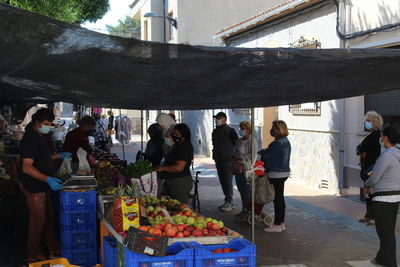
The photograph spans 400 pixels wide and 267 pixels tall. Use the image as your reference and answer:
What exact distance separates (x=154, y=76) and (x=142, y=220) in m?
1.48

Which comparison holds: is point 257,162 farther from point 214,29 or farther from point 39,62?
point 214,29

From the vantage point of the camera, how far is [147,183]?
6.98 meters

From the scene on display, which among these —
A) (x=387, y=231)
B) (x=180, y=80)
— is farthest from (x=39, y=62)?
(x=387, y=231)

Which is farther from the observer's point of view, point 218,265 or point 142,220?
point 142,220

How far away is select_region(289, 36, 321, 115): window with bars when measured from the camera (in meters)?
12.9

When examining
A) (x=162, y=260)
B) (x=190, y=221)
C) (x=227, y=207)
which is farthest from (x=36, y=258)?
(x=227, y=207)

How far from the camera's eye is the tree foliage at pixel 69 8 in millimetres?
14539

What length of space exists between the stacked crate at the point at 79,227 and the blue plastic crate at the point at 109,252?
2.59 feet

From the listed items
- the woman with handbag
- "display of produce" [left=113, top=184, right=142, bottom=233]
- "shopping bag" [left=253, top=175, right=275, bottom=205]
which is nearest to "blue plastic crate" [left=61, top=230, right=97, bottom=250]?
"display of produce" [left=113, top=184, right=142, bottom=233]

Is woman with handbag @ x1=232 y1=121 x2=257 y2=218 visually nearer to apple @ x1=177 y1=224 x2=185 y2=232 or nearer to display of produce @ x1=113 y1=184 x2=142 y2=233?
display of produce @ x1=113 y1=184 x2=142 y2=233

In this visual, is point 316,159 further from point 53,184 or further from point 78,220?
point 53,184

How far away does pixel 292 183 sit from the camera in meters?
14.1

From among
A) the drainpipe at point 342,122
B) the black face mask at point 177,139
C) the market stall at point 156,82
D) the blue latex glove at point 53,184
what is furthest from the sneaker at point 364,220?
the blue latex glove at point 53,184

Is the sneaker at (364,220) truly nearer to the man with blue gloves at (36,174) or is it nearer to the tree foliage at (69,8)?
the man with blue gloves at (36,174)
